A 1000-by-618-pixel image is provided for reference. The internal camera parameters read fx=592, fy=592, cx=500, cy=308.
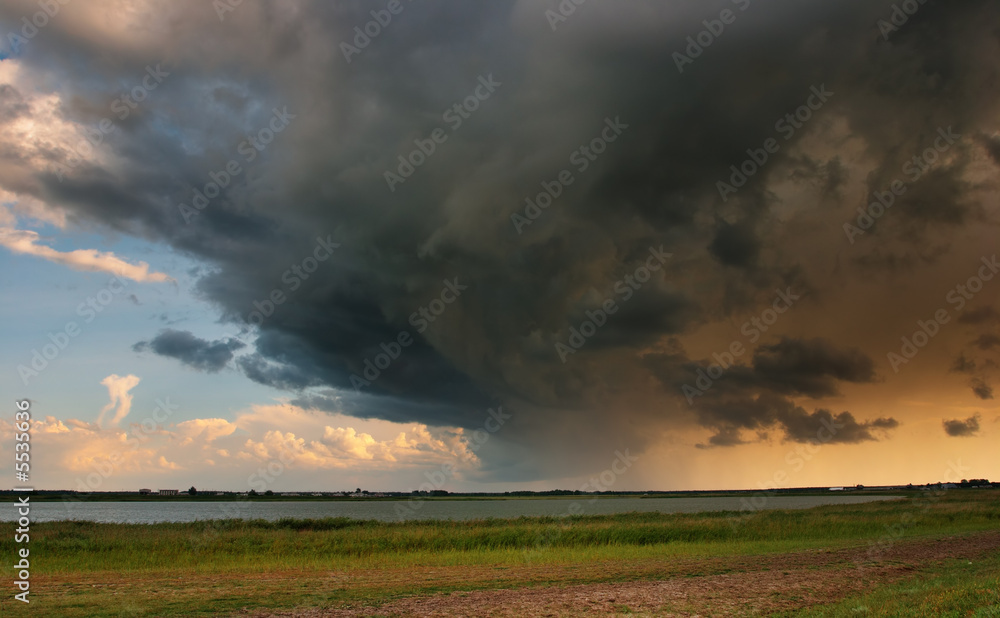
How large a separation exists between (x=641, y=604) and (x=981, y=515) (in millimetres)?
59744

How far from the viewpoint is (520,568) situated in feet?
88.6

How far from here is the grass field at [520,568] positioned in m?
16.4

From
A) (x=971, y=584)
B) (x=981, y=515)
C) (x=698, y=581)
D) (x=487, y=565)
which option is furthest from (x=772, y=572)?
(x=981, y=515)

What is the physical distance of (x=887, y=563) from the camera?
80.3 ft

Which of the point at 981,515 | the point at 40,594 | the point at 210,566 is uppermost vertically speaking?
the point at 40,594

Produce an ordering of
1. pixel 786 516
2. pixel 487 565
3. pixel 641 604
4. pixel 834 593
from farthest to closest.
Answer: pixel 786 516 → pixel 487 565 → pixel 834 593 → pixel 641 604

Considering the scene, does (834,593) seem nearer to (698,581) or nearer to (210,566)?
(698,581)

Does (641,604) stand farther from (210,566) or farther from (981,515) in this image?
(981,515)

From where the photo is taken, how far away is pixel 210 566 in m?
29.4

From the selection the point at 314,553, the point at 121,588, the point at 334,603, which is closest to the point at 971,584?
the point at 334,603

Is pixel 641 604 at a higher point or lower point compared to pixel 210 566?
higher

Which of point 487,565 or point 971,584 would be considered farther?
point 487,565

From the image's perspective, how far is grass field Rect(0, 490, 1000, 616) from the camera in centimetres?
1644

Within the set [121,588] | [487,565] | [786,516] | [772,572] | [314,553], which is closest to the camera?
[121,588]
